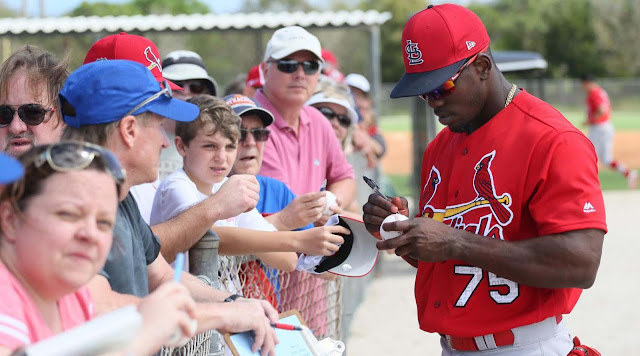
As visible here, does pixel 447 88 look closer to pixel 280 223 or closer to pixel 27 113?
pixel 280 223

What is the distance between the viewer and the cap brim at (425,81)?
3.14m

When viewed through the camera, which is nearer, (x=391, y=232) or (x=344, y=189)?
(x=391, y=232)

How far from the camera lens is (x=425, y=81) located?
3191 millimetres

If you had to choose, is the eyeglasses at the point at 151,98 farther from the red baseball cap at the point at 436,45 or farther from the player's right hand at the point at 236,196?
the red baseball cap at the point at 436,45

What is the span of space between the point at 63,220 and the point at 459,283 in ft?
5.69

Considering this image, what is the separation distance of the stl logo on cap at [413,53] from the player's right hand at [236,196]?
835 mm

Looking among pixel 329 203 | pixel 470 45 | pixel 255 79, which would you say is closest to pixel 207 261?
pixel 329 203

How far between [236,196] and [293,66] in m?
2.40

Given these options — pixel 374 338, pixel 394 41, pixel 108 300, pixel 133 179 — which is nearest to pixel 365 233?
pixel 133 179

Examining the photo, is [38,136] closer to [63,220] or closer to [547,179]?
[63,220]

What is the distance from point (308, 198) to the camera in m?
4.05

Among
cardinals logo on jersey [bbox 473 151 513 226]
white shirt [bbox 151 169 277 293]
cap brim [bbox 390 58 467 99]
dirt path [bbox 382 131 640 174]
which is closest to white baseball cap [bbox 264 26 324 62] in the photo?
white shirt [bbox 151 169 277 293]

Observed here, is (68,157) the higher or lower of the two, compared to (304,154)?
higher

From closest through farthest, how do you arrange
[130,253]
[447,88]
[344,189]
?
1. [130,253]
2. [447,88]
3. [344,189]
